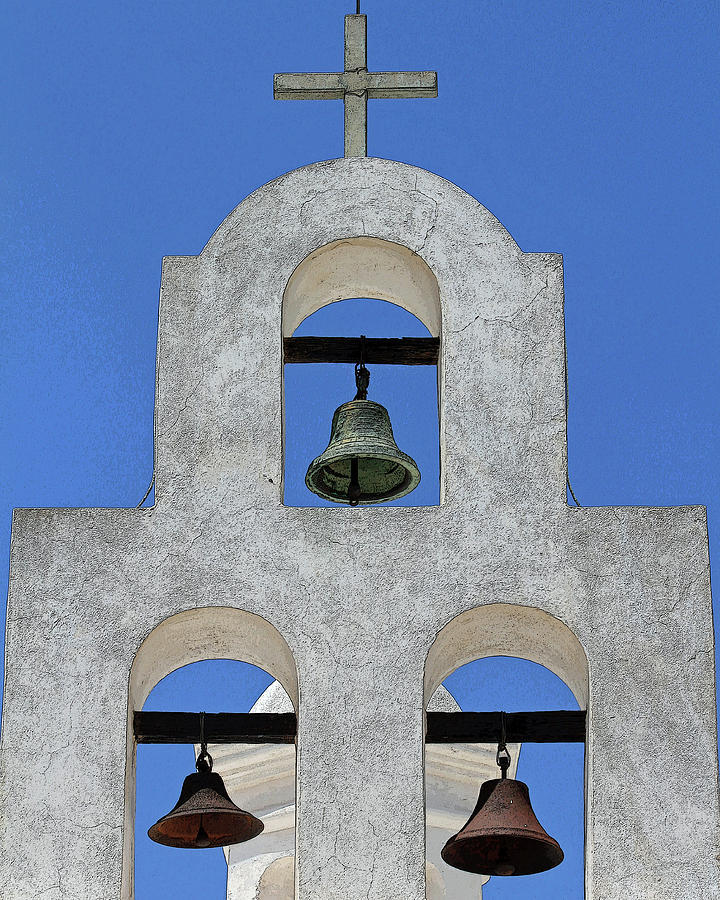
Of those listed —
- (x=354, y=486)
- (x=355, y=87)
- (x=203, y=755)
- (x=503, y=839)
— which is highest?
(x=355, y=87)

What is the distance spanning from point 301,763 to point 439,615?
949mm

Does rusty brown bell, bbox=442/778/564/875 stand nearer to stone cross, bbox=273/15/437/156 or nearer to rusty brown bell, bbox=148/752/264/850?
rusty brown bell, bbox=148/752/264/850

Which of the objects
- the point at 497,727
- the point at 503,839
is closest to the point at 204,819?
the point at 503,839

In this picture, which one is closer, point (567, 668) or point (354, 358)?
point (567, 668)

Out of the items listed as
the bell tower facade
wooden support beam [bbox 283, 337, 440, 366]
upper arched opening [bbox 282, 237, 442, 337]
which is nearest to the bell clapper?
the bell tower facade

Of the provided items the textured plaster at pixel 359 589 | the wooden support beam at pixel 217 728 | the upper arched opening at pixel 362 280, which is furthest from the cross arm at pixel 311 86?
the wooden support beam at pixel 217 728

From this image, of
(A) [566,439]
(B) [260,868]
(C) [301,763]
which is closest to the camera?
(C) [301,763]

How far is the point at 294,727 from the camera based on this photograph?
945cm

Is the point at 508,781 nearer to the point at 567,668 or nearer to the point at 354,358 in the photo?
the point at 567,668

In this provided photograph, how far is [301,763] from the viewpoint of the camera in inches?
361

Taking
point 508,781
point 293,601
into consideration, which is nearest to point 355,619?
point 293,601

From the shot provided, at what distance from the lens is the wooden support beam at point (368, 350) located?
10414 mm

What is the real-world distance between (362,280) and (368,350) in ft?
1.26

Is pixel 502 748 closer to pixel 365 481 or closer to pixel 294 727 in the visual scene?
pixel 294 727
